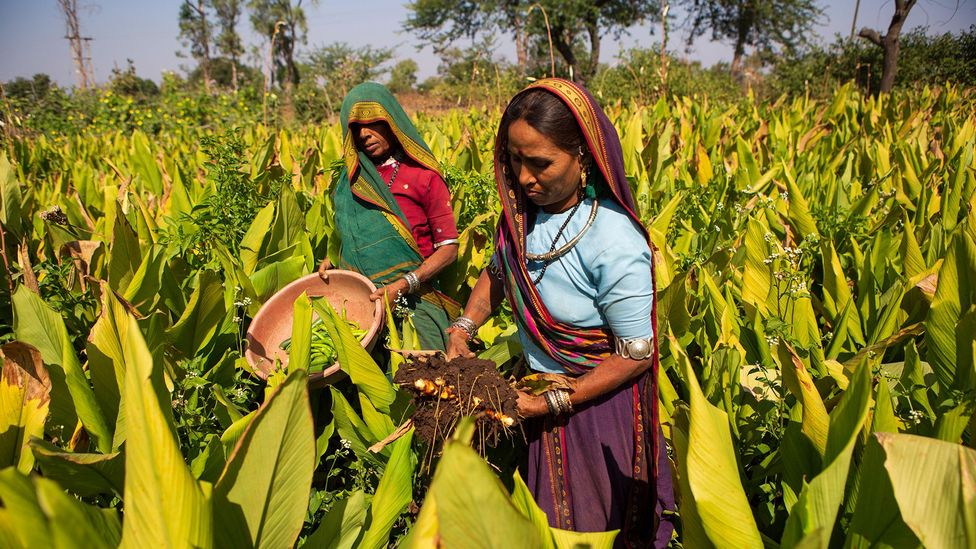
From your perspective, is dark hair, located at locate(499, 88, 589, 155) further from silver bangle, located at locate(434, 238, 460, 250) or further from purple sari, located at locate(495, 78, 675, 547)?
silver bangle, located at locate(434, 238, 460, 250)

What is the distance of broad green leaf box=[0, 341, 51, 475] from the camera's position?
1.22m

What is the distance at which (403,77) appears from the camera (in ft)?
103

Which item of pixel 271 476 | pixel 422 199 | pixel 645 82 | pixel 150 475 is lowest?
pixel 271 476

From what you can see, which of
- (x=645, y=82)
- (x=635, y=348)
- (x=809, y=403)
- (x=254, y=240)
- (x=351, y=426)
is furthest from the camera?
(x=645, y=82)

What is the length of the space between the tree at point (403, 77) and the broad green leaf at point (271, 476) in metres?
28.9

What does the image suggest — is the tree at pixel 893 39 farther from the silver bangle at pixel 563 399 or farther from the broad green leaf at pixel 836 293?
the silver bangle at pixel 563 399

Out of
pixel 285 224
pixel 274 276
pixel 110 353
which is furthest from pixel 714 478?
pixel 285 224

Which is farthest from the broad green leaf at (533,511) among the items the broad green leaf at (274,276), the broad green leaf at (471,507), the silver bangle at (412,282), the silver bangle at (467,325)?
the broad green leaf at (274,276)

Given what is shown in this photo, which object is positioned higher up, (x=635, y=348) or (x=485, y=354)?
(x=635, y=348)

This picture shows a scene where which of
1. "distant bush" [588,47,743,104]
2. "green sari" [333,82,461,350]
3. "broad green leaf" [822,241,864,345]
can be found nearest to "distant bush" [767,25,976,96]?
"distant bush" [588,47,743,104]

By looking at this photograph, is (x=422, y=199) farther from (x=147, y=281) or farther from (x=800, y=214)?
(x=800, y=214)

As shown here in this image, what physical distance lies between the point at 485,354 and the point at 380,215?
2.17 feet

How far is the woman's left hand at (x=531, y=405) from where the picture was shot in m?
1.38

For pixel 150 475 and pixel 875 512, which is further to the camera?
pixel 875 512
